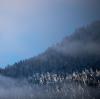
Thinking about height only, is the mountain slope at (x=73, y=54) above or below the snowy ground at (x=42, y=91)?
above

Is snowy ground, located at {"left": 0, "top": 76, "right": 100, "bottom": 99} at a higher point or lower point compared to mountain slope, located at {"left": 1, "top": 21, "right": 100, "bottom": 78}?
lower

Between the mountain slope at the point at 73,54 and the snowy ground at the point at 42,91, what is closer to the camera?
the mountain slope at the point at 73,54

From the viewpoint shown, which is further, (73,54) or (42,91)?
(42,91)

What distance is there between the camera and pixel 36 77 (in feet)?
18.9

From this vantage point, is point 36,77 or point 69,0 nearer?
point 69,0

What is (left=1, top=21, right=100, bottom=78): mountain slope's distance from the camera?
16.5 ft

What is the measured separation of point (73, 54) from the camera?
5.15 m

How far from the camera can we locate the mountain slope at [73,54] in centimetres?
503

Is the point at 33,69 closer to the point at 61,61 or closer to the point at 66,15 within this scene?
the point at 61,61

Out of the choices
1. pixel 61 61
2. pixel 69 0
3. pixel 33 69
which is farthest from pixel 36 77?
pixel 69 0

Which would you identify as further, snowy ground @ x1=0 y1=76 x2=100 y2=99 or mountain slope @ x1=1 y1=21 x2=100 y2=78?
snowy ground @ x1=0 y1=76 x2=100 y2=99

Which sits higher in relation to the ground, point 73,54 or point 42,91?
point 73,54

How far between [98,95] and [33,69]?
1342 mm

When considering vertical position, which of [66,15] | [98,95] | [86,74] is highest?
[66,15]
